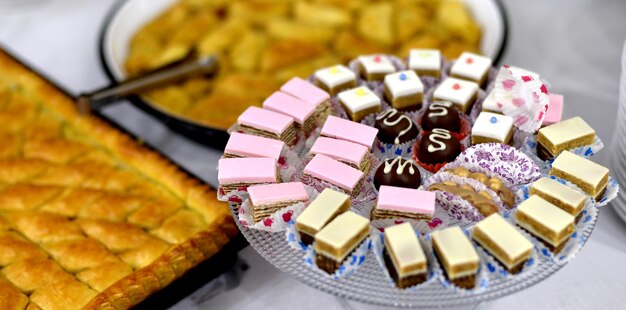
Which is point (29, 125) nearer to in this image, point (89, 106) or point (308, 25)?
point (89, 106)

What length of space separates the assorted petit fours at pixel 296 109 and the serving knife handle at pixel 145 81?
471mm

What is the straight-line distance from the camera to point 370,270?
2.85 ft

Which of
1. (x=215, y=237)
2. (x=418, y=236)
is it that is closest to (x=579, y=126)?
(x=418, y=236)

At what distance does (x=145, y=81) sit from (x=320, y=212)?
73cm

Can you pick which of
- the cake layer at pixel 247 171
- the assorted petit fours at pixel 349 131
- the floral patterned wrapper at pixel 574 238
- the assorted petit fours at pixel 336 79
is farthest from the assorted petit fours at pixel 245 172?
the floral patterned wrapper at pixel 574 238

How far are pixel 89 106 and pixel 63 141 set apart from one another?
0.30ft

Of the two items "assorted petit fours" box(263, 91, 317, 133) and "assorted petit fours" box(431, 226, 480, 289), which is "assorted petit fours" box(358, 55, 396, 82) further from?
"assorted petit fours" box(431, 226, 480, 289)

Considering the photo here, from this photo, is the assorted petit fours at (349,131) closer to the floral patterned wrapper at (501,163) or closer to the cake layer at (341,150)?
the cake layer at (341,150)

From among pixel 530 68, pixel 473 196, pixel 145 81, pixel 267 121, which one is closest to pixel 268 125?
pixel 267 121

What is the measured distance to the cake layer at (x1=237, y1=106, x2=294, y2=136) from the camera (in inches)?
41.2

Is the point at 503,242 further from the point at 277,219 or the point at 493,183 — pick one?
the point at 277,219

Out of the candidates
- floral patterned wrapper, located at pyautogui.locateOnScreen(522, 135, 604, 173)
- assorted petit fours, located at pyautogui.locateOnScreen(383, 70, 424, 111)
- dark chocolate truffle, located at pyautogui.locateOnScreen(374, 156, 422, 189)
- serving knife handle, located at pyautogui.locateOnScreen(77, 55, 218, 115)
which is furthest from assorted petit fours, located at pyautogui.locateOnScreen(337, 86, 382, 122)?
serving knife handle, located at pyautogui.locateOnScreen(77, 55, 218, 115)

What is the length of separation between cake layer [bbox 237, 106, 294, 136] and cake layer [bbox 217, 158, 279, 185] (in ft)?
0.24

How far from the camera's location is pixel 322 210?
0.90 m
